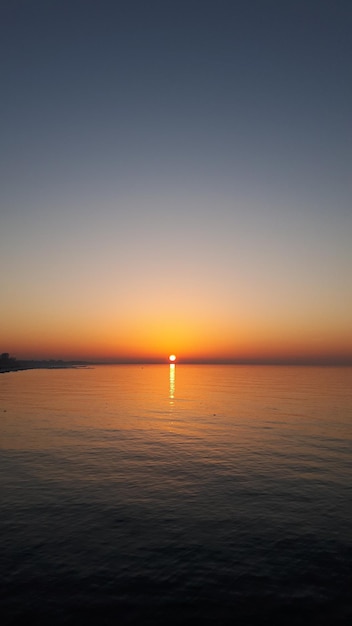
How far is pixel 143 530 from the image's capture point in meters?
26.0

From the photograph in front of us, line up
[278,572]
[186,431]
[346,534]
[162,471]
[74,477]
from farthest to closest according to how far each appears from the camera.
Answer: [186,431] < [162,471] < [74,477] < [346,534] < [278,572]

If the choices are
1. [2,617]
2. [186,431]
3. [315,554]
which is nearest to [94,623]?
[2,617]

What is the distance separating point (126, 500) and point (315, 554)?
49.4ft

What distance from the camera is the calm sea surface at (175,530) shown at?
1823 cm

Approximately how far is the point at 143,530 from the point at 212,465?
18.1m

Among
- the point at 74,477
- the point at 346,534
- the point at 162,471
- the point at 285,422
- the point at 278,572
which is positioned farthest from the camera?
the point at 285,422

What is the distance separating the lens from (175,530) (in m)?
26.2

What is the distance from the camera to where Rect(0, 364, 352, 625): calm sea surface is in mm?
18234

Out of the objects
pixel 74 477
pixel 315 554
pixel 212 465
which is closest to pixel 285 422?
pixel 212 465

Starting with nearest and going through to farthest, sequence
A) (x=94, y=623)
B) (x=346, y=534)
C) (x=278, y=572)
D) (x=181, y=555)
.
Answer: (x=94, y=623)
(x=278, y=572)
(x=181, y=555)
(x=346, y=534)

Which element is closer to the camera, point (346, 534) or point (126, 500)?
point (346, 534)

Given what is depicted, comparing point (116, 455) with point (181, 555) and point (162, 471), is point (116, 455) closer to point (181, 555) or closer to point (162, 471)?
point (162, 471)

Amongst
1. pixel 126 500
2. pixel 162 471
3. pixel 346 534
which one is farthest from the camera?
pixel 162 471

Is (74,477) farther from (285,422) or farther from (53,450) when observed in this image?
(285,422)
